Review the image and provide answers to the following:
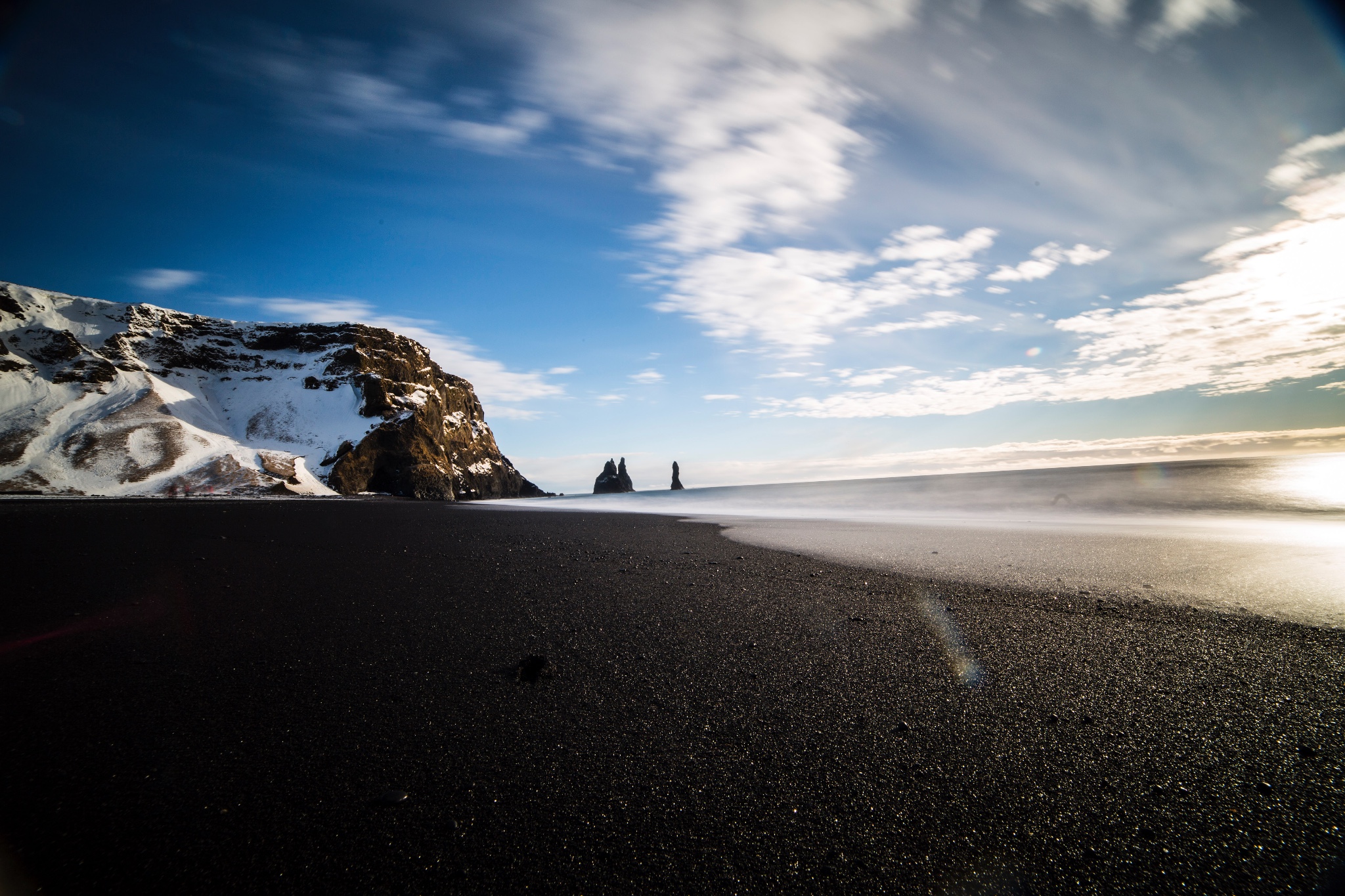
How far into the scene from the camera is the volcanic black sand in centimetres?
156

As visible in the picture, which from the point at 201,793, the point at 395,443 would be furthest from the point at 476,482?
the point at 201,793

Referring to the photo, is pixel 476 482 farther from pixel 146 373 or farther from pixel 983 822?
pixel 983 822

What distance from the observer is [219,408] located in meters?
45.2

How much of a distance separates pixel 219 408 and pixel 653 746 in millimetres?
59999

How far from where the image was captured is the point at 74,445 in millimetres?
25156

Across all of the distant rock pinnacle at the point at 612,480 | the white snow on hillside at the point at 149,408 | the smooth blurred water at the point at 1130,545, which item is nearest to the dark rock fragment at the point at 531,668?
the smooth blurred water at the point at 1130,545

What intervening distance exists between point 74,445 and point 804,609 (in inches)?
1494

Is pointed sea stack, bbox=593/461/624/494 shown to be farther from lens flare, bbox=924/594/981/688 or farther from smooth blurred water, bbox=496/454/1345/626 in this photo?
lens flare, bbox=924/594/981/688

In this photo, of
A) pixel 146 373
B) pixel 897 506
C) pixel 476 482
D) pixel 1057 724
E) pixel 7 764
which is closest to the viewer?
pixel 7 764

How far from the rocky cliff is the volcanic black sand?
97.4 feet

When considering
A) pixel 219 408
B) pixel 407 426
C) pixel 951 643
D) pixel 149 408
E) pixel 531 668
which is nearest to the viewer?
pixel 531 668

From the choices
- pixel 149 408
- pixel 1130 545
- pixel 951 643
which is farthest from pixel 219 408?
pixel 1130 545

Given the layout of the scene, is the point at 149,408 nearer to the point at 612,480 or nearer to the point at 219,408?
the point at 219,408

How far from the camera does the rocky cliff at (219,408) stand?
83.1 feet
